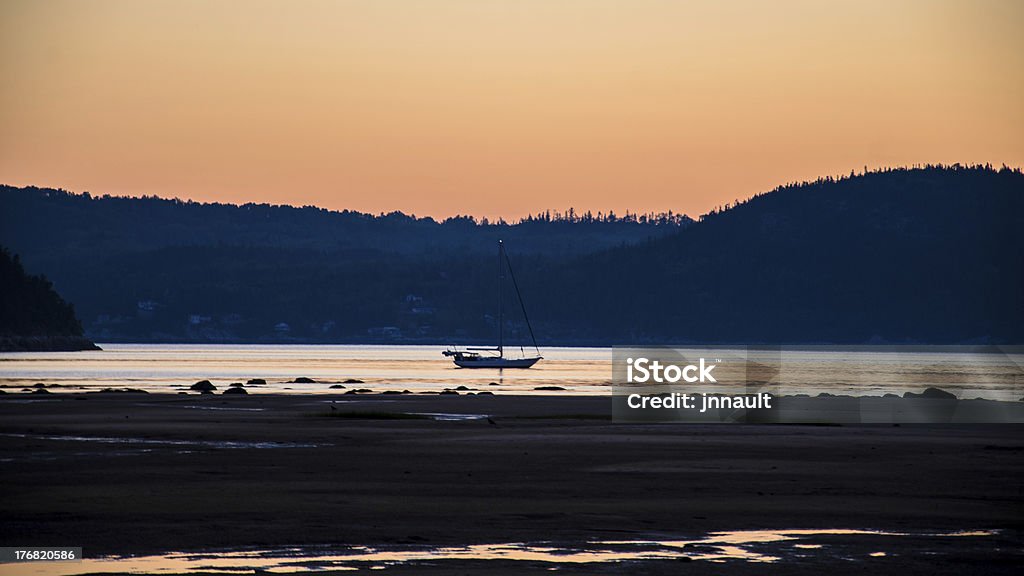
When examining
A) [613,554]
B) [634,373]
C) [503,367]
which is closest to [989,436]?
[613,554]

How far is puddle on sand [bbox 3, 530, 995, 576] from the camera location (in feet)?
52.6

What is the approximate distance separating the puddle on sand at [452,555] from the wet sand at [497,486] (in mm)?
395

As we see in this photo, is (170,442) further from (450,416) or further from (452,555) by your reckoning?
(452,555)

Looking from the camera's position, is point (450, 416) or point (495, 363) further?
point (495, 363)

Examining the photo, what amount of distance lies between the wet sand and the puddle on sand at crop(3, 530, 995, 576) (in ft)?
1.30

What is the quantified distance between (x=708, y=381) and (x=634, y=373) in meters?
22.5

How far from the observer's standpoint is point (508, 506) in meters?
22.1

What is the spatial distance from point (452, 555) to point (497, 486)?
A: 7579 mm

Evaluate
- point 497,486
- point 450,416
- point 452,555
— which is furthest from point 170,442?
point 452,555

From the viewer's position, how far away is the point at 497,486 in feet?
81.7

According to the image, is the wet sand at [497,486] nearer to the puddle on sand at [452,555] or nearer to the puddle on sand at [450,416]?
the puddle on sand at [452,555]

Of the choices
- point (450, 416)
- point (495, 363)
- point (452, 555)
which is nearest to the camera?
point (452, 555)

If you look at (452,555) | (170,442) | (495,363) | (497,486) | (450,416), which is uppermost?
(495,363)

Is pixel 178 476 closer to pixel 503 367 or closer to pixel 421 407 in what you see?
pixel 421 407
